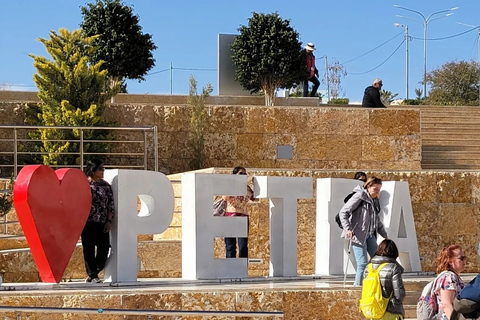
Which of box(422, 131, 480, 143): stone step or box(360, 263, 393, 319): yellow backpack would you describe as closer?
box(360, 263, 393, 319): yellow backpack

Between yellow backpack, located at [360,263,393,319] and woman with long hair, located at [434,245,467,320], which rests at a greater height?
woman with long hair, located at [434,245,467,320]

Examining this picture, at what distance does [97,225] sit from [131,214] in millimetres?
431

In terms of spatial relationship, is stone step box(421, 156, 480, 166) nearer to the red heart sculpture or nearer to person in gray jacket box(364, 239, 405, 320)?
the red heart sculpture

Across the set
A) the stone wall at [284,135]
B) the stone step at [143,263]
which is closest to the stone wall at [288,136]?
the stone wall at [284,135]

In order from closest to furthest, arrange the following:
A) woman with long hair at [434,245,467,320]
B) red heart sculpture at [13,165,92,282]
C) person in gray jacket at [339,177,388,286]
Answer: woman with long hair at [434,245,467,320] < red heart sculpture at [13,165,92,282] < person in gray jacket at [339,177,388,286]

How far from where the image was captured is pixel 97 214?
11602mm

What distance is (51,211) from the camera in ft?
36.4

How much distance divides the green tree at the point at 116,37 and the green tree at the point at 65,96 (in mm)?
3270

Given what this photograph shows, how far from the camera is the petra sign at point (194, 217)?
1108cm

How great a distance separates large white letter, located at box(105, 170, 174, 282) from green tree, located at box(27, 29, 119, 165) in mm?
5477

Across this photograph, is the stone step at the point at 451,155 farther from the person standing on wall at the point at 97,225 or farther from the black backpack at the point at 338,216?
the person standing on wall at the point at 97,225

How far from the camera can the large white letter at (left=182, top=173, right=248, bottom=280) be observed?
12.0 m

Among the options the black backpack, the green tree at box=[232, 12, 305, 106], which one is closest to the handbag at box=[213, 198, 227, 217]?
the black backpack

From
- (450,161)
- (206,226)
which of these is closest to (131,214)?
(206,226)
